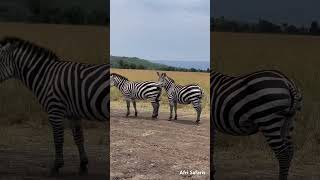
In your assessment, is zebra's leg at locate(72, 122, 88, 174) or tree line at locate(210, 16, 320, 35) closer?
tree line at locate(210, 16, 320, 35)

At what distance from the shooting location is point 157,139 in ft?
22.0

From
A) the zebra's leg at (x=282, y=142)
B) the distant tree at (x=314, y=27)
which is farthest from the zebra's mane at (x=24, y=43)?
the distant tree at (x=314, y=27)

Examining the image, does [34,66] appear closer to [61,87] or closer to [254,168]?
[61,87]

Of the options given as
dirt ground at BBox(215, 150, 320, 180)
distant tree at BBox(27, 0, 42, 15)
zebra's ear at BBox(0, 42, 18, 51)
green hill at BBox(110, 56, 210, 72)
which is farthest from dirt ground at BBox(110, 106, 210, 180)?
distant tree at BBox(27, 0, 42, 15)

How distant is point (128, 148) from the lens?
6.82 m

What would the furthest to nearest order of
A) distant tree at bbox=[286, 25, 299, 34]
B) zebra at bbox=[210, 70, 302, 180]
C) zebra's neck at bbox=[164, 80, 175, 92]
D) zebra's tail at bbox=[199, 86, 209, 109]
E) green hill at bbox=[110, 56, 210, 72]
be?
green hill at bbox=[110, 56, 210, 72], zebra's neck at bbox=[164, 80, 175, 92], zebra's tail at bbox=[199, 86, 209, 109], distant tree at bbox=[286, 25, 299, 34], zebra at bbox=[210, 70, 302, 180]

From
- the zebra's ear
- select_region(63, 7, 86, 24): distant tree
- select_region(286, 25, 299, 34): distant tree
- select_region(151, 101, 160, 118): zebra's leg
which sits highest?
select_region(63, 7, 86, 24): distant tree

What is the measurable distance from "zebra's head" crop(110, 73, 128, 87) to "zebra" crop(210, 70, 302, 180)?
1.55 meters

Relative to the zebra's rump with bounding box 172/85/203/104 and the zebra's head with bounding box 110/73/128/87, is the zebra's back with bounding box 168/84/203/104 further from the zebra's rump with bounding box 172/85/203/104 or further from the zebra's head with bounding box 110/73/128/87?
the zebra's head with bounding box 110/73/128/87

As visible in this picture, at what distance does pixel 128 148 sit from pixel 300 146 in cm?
251

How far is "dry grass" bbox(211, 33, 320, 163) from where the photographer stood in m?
5.38

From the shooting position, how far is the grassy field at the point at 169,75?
20.6 ft

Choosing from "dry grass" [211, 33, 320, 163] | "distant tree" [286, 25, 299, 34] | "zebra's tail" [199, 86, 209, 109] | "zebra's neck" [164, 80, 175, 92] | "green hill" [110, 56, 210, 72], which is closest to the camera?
"dry grass" [211, 33, 320, 163]

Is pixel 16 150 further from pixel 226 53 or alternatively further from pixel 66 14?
pixel 226 53
